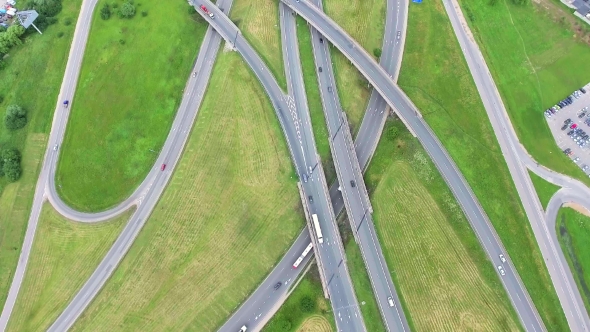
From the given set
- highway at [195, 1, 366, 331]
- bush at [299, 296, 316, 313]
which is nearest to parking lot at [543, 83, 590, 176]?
Answer: highway at [195, 1, 366, 331]

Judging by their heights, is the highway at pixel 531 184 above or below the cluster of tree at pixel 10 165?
above

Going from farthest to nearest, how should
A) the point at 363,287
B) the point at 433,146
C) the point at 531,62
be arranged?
the point at 531,62 → the point at 433,146 → the point at 363,287

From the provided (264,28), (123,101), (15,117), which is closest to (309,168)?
(264,28)

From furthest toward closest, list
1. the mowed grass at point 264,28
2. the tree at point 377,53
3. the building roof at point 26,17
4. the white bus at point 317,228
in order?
the building roof at point 26,17, the mowed grass at point 264,28, the tree at point 377,53, the white bus at point 317,228

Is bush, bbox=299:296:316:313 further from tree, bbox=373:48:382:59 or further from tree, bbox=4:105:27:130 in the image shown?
tree, bbox=4:105:27:130

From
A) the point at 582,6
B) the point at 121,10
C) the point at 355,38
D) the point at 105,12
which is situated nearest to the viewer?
the point at 355,38

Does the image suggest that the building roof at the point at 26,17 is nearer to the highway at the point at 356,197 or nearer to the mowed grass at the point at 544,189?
the highway at the point at 356,197

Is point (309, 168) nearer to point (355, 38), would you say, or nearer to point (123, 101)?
point (355, 38)

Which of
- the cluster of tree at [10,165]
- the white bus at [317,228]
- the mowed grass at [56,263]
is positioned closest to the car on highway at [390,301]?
the white bus at [317,228]

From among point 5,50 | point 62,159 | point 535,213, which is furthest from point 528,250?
point 5,50
